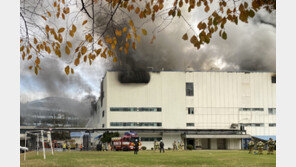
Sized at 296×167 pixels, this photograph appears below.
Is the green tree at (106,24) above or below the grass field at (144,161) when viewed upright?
above

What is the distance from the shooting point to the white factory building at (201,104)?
51.0 m

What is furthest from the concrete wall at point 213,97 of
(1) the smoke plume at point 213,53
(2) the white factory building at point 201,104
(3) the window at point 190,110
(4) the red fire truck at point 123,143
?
(4) the red fire truck at point 123,143

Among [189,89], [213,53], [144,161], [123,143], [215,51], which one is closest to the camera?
[144,161]

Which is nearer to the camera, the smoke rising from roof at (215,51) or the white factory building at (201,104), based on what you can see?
the smoke rising from roof at (215,51)

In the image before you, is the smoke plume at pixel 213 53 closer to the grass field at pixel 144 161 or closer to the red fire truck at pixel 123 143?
the red fire truck at pixel 123 143

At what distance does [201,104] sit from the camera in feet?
171

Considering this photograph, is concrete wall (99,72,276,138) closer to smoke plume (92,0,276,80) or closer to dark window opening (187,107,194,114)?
dark window opening (187,107,194,114)

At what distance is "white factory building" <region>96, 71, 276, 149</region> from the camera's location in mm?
50969

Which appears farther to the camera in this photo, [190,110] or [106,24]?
[190,110]

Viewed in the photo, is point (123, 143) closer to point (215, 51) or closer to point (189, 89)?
point (215, 51)

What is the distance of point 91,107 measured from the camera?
57.9m

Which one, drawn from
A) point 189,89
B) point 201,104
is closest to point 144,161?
point 201,104

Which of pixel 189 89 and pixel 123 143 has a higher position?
pixel 189 89
